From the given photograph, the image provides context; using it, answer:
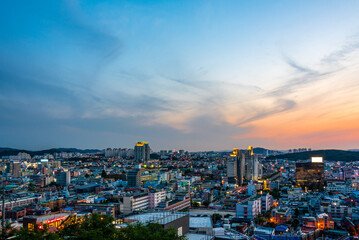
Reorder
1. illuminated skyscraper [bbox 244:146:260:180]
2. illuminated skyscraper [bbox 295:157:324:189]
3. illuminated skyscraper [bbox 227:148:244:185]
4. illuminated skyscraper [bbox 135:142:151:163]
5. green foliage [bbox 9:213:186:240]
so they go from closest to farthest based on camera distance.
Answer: green foliage [bbox 9:213:186:240], illuminated skyscraper [bbox 295:157:324:189], illuminated skyscraper [bbox 227:148:244:185], illuminated skyscraper [bbox 244:146:260:180], illuminated skyscraper [bbox 135:142:151:163]

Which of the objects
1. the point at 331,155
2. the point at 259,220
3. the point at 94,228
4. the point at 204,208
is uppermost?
the point at 331,155

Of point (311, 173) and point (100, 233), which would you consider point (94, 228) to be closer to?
point (100, 233)

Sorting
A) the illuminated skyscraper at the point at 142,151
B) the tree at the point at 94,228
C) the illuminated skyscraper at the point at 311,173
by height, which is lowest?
the illuminated skyscraper at the point at 311,173

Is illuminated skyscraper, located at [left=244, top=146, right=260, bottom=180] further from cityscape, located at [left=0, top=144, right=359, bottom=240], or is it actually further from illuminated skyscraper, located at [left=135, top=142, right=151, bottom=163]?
illuminated skyscraper, located at [left=135, top=142, right=151, bottom=163]

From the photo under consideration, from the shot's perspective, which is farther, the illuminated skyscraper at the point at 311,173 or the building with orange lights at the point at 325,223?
the illuminated skyscraper at the point at 311,173

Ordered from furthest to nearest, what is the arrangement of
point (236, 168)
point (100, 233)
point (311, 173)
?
point (236, 168) → point (311, 173) → point (100, 233)

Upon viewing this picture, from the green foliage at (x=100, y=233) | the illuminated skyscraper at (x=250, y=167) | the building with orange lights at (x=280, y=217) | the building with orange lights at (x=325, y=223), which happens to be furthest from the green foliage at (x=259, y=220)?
the illuminated skyscraper at (x=250, y=167)

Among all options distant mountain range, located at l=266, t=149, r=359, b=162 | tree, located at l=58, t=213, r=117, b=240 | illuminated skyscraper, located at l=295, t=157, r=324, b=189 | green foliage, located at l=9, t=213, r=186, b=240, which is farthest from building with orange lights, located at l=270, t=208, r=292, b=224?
distant mountain range, located at l=266, t=149, r=359, b=162

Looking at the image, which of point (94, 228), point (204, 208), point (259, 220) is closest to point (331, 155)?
point (204, 208)

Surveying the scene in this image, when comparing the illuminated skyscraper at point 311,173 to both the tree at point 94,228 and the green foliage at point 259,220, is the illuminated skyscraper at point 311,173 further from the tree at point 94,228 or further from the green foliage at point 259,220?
the tree at point 94,228
